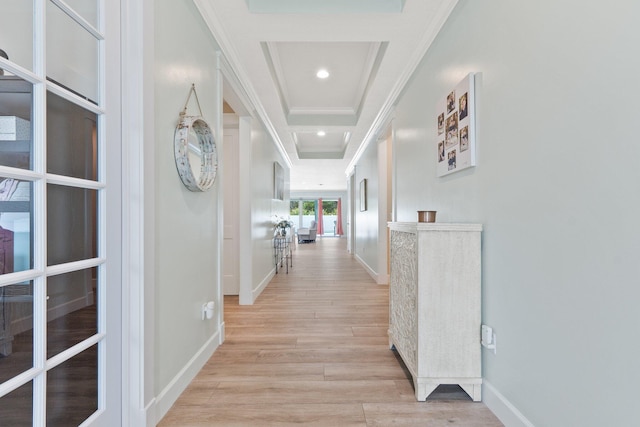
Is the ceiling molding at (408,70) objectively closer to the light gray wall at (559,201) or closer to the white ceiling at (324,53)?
the white ceiling at (324,53)

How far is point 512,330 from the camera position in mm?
1435

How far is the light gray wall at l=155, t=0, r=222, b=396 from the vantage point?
5.13ft

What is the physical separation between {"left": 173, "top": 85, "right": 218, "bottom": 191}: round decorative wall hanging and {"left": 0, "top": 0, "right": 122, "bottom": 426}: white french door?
0.41 m

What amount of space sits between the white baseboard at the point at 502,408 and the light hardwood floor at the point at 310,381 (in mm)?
38

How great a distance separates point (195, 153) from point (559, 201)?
6.20 ft

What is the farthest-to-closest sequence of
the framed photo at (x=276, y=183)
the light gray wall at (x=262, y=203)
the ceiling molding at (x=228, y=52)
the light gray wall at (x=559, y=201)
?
the framed photo at (x=276, y=183)
the light gray wall at (x=262, y=203)
the ceiling molding at (x=228, y=52)
the light gray wall at (x=559, y=201)

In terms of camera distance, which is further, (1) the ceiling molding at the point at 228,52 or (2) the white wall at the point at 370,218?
(2) the white wall at the point at 370,218

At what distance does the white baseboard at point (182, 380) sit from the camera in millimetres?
1559

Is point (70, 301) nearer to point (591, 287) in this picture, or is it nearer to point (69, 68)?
point (69, 68)

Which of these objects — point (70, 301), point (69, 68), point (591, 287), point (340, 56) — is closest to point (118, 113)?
point (69, 68)

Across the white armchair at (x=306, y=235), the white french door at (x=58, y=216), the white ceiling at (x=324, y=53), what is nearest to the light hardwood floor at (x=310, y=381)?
the white french door at (x=58, y=216)

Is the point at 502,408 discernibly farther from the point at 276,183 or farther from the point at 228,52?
the point at 276,183

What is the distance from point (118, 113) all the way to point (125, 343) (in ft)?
3.35

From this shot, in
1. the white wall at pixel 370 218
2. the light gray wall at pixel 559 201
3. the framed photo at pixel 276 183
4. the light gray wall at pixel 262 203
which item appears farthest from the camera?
the framed photo at pixel 276 183
